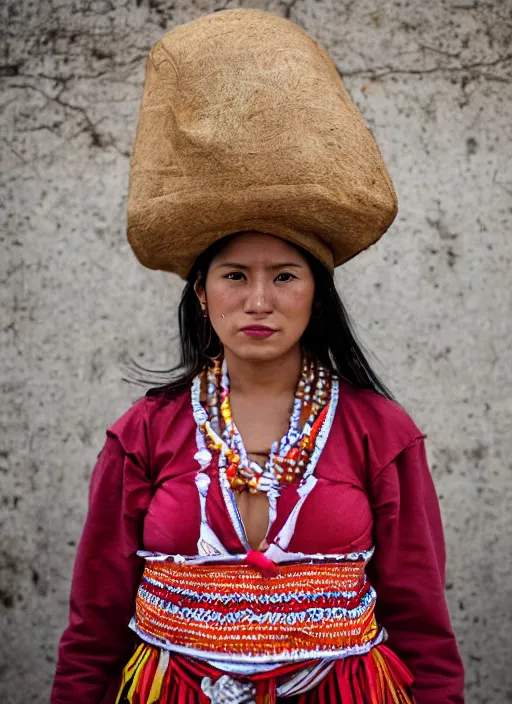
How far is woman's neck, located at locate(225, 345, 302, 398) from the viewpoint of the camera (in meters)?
2.04

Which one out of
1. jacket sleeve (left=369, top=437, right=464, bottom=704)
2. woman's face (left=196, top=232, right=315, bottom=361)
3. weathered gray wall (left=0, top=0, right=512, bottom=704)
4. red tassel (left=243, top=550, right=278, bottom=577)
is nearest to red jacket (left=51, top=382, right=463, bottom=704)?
jacket sleeve (left=369, top=437, right=464, bottom=704)

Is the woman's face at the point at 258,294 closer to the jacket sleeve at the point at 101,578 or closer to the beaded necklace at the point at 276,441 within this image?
the beaded necklace at the point at 276,441

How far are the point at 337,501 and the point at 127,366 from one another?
125 cm

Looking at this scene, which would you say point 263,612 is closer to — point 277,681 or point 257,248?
point 277,681

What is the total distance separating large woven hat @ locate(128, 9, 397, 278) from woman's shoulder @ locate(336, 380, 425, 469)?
15.9 inches

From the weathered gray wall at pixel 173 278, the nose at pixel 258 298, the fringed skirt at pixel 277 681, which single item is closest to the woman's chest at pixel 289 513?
the fringed skirt at pixel 277 681

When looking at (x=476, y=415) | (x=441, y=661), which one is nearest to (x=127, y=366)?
(x=476, y=415)

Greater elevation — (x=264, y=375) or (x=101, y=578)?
(x=264, y=375)

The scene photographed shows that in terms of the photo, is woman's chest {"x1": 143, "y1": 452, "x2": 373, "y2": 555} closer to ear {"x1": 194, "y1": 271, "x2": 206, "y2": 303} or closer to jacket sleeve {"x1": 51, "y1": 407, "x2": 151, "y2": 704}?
jacket sleeve {"x1": 51, "y1": 407, "x2": 151, "y2": 704}

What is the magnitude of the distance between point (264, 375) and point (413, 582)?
62 centimetres

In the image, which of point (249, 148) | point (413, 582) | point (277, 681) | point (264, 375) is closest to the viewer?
point (249, 148)

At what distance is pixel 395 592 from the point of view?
195cm

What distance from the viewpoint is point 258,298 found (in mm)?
1830

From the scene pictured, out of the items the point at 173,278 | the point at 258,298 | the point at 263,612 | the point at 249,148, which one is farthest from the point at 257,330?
the point at 173,278
